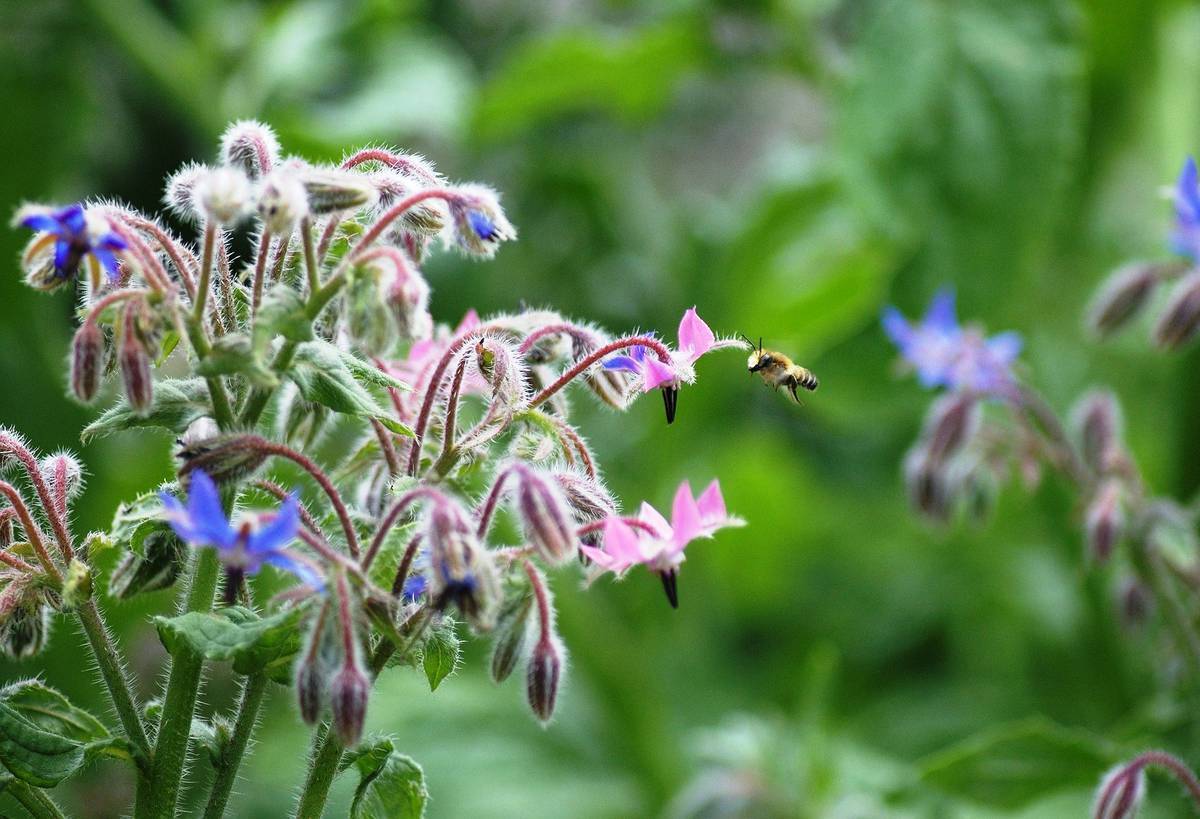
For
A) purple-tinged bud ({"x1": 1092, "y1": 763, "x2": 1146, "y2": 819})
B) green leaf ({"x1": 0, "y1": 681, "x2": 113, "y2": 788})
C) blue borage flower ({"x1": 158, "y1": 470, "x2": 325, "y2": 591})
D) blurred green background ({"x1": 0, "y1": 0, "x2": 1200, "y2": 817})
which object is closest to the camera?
blue borage flower ({"x1": 158, "y1": 470, "x2": 325, "y2": 591})

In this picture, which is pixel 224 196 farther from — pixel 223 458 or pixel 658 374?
pixel 658 374

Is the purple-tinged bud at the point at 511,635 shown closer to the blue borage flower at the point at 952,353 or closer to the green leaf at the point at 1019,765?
the green leaf at the point at 1019,765

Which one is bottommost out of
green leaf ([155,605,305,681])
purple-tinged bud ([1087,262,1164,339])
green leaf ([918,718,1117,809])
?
green leaf ([155,605,305,681])

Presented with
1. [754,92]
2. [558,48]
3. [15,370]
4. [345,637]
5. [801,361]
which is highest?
[754,92]

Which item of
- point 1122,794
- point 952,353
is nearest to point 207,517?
point 1122,794

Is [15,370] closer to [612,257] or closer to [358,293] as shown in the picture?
[612,257]

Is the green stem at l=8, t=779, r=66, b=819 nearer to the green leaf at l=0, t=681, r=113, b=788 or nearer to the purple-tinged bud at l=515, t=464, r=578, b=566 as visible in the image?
the green leaf at l=0, t=681, r=113, b=788

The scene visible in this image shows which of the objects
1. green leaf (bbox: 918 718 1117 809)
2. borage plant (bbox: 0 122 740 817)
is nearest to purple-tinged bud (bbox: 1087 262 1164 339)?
green leaf (bbox: 918 718 1117 809)

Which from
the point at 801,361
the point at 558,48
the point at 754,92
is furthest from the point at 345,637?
the point at 754,92
